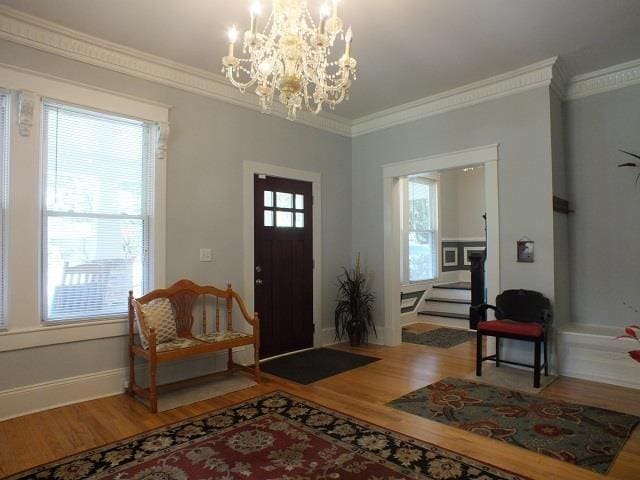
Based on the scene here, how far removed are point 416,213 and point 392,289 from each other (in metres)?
2.31

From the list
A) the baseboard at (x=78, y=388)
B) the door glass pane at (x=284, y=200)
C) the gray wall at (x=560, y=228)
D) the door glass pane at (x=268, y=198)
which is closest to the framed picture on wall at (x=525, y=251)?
the gray wall at (x=560, y=228)

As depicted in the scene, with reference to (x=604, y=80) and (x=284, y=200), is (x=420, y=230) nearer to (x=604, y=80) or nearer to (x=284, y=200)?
(x=284, y=200)

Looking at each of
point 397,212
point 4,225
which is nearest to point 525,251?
point 397,212

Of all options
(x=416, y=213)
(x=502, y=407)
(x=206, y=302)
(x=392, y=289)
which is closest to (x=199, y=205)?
(x=206, y=302)

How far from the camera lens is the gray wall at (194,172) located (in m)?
3.10

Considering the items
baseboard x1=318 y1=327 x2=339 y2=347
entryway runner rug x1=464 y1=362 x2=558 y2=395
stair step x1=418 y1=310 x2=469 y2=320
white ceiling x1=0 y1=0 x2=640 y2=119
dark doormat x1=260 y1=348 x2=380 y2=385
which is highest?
white ceiling x1=0 y1=0 x2=640 y2=119

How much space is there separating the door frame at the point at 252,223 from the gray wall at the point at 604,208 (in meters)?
2.75

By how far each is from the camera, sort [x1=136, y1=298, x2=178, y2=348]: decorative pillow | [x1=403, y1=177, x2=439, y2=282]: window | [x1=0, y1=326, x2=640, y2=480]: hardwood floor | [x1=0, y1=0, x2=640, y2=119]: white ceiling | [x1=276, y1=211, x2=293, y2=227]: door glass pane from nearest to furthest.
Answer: [x1=0, y1=326, x2=640, y2=480]: hardwood floor < [x1=0, y1=0, x2=640, y2=119]: white ceiling < [x1=136, y1=298, x2=178, y2=348]: decorative pillow < [x1=276, y1=211, x2=293, y2=227]: door glass pane < [x1=403, y1=177, x2=439, y2=282]: window

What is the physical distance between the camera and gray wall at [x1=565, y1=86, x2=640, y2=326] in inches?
152

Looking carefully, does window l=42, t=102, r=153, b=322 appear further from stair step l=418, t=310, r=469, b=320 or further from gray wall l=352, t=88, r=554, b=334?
stair step l=418, t=310, r=469, b=320

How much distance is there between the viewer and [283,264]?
185 inches

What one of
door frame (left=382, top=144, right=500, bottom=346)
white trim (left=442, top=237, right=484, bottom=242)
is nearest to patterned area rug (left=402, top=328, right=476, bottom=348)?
door frame (left=382, top=144, right=500, bottom=346)

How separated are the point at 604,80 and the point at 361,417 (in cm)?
389

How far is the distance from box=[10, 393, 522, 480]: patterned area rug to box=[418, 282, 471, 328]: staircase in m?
3.90
